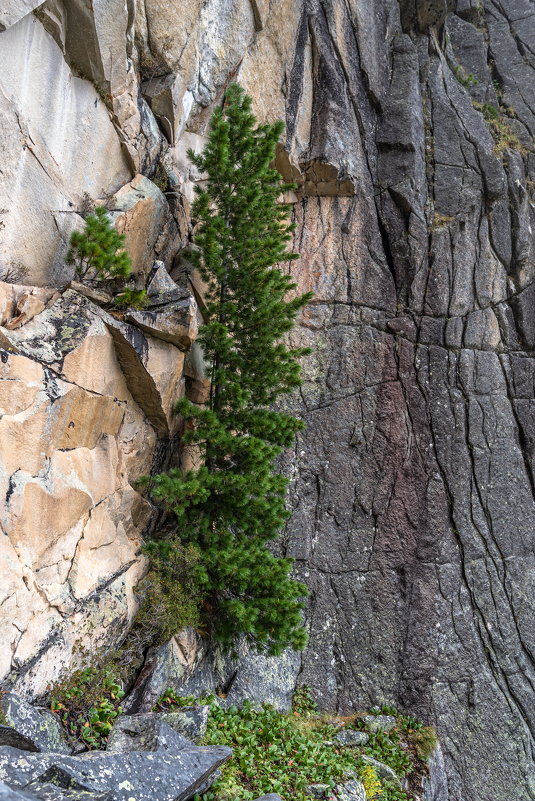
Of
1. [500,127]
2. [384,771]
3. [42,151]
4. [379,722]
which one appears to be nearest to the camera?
[42,151]

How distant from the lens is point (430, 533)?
40.3 ft

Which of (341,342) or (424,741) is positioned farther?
(341,342)

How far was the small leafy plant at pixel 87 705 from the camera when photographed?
663 cm

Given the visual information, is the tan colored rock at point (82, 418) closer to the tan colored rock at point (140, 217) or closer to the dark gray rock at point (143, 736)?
the tan colored rock at point (140, 217)

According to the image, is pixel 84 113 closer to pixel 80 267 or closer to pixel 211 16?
pixel 80 267

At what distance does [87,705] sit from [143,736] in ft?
2.73

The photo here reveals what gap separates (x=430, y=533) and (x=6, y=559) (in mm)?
8670

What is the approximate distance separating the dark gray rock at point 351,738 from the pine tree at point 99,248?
858cm

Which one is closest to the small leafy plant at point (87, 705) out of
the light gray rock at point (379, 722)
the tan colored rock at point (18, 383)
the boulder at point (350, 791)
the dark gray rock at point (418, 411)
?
the boulder at point (350, 791)

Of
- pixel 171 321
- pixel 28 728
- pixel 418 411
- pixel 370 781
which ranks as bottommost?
pixel 370 781

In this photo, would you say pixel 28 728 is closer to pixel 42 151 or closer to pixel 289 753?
pixel 289 753

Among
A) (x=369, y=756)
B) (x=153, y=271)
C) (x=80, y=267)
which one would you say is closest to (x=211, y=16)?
(x=153, y=271)

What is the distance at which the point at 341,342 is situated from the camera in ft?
44.7

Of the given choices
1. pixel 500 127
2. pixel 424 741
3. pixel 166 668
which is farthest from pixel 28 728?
pixel 500 127
